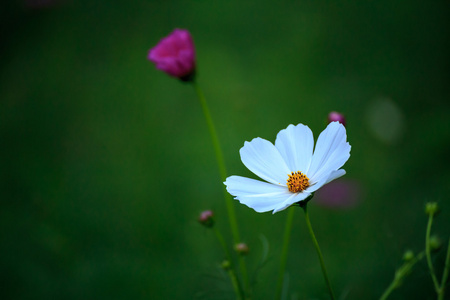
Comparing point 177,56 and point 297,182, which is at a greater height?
point 177,56

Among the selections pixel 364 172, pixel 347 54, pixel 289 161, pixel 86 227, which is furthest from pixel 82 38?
pixel 289 161

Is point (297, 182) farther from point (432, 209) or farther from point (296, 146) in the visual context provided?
point (432, 209)

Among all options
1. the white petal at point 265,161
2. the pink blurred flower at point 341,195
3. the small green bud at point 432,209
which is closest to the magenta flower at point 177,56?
the white petal at point 265,161

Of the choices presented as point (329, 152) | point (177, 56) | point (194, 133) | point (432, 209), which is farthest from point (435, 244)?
point (194, 133)

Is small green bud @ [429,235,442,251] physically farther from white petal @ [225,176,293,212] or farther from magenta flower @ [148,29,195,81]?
magenta flower @ [148,29,195,81]

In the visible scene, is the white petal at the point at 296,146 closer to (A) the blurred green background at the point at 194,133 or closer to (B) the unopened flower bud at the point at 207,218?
(B) the unopened flower bud at the point at 207,218

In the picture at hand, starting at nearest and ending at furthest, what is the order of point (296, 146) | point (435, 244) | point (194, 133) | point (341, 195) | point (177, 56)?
1. point (435, 244)
2. point (296, 146)
3. point (177, 56)
4. point (341, 195)
5. point (194, 133)
